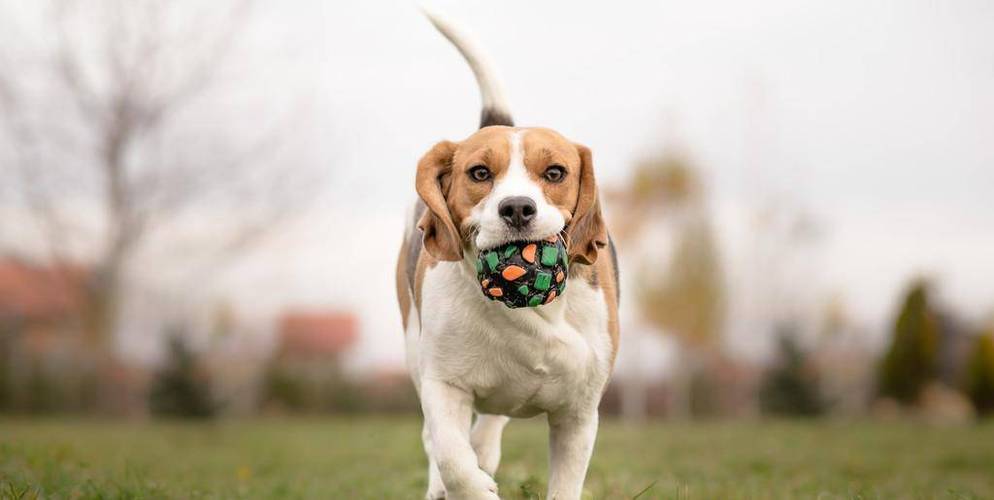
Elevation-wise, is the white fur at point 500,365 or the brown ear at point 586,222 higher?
the brown ear at point 586,222

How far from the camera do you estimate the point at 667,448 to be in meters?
12.8

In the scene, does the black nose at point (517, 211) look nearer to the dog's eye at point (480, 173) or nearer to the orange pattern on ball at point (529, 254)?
the orange pattern on ball at point (529, 254)

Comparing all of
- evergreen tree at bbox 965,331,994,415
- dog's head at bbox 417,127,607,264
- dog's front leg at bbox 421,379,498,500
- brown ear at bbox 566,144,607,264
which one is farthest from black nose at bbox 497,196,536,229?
evergreen tree at bbox 965,331,994,415

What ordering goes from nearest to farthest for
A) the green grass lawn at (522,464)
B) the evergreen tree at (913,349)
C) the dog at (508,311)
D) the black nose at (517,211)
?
the black nose at (517,211) → the dog at (508,311) → the green grass lawn at (522,464) → the evergreen tree at (913,349)

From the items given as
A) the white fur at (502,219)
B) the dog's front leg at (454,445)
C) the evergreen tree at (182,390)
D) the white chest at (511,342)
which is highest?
the white fur at (502,219)

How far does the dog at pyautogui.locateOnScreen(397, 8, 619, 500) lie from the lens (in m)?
3.86

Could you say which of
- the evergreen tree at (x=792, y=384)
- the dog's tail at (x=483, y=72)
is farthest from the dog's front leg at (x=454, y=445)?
the evergreen tree at (x=792, y=384)

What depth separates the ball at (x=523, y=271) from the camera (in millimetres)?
3723

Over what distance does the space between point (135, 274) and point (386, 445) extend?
13.6m

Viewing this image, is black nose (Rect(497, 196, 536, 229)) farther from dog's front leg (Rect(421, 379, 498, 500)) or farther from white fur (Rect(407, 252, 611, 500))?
dog's front leg (Rect(421, 379, 498, 500))

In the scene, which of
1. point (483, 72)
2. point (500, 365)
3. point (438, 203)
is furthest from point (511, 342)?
point (483, 72)

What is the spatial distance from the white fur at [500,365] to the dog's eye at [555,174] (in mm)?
505

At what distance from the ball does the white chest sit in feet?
1.13

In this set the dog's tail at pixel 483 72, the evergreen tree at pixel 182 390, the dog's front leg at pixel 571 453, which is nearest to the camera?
the dog's front leg at pixel 571 453
